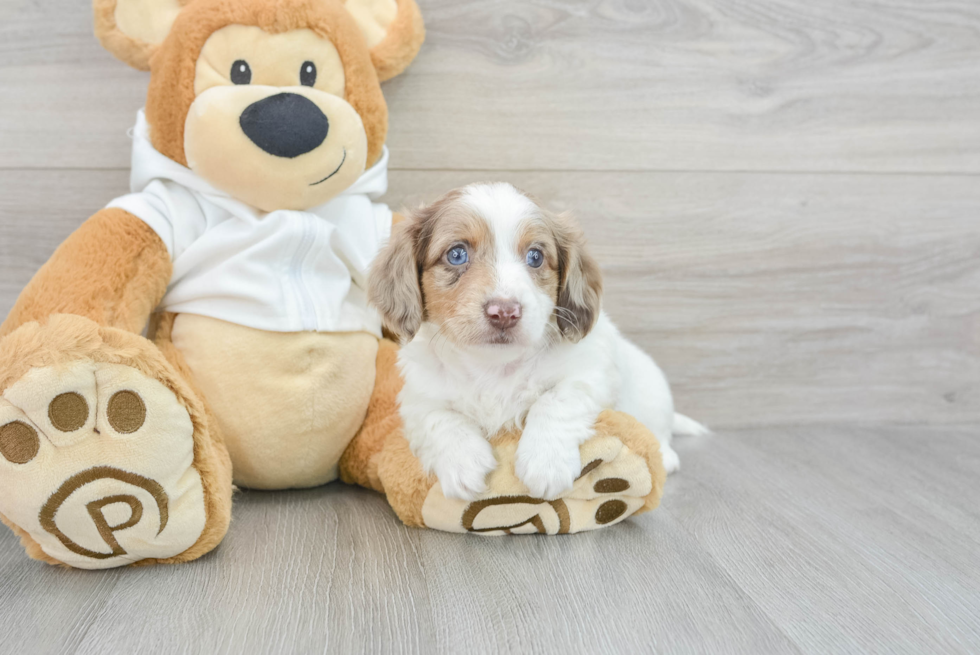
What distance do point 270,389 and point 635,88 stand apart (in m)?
1.30

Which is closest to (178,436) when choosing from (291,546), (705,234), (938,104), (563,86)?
(291,546)

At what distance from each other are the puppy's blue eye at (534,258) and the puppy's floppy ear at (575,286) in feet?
0.20

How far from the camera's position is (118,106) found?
187 centimetres

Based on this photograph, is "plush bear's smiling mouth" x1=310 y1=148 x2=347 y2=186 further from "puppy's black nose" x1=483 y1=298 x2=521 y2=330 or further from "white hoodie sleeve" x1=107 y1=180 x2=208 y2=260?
"puppy's black nose" x1=483 y1=298 x2=521 y2=330

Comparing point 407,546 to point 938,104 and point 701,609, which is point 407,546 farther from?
point 938,104

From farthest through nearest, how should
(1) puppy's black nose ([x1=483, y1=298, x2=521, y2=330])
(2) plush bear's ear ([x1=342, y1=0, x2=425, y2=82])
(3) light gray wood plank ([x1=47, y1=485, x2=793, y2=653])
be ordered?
(2) plush bear's ear ([x1=342, y1=0, x2=425, y2=82])
(1) puppy's black nose ([x1=483, y1=298, x2=521, y2=330])
(3) light gray wood plank ([x1=47, y1=485, x2=793, y2=653])

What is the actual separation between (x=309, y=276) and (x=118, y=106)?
2.51 ft

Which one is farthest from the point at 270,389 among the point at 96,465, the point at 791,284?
the point at 791,284

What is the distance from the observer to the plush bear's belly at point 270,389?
1.52 meters

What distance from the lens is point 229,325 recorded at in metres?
1.54

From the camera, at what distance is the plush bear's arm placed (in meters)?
1.38

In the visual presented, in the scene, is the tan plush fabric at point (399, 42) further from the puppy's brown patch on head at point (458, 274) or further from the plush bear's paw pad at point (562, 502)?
the plush bear's paw pad at point (562, 502)

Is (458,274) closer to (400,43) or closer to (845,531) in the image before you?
(400,43)

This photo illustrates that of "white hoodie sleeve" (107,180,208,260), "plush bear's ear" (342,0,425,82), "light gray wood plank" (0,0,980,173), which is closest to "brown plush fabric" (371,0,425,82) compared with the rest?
"plush bear's ear" (342,0,425,82)
